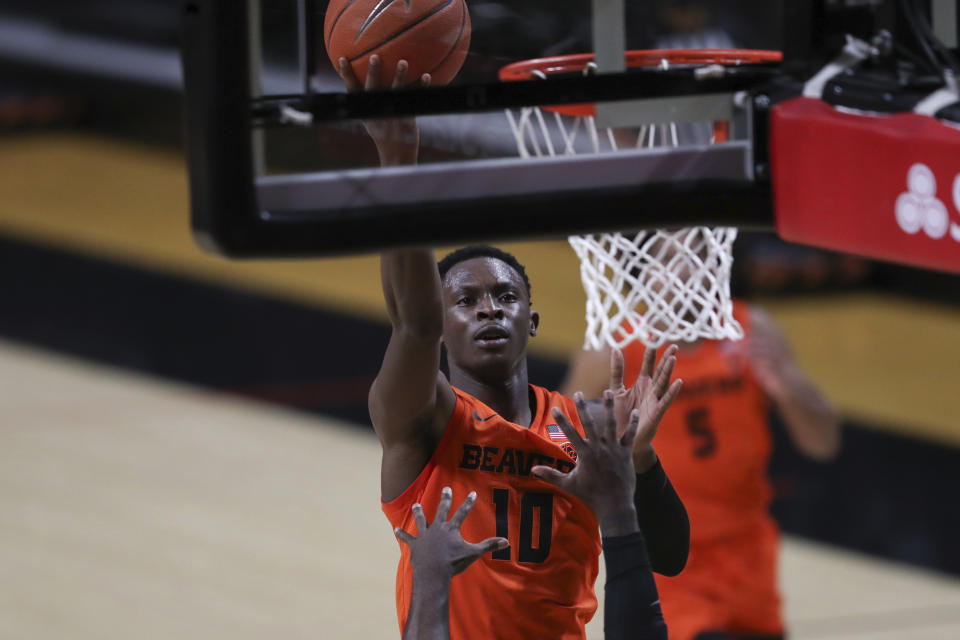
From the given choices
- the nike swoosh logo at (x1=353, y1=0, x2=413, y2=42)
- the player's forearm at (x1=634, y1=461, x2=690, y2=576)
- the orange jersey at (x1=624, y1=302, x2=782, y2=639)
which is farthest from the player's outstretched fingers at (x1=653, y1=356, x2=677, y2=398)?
the orange jersey at (x1=624, y1=302, x2=782, y2=639)

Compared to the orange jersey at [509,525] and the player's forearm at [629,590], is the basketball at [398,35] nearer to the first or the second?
the orange jersey at [509,525]

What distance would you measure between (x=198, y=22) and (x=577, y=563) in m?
1.11

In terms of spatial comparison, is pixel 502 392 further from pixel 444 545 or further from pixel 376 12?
pixel 376 12

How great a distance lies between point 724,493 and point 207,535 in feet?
10.3

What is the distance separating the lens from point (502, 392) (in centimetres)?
231

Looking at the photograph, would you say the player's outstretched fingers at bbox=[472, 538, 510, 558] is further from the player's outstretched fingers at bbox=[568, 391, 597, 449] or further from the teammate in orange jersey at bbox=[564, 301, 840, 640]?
the teammate in orange jersey at bbox=[564, 301, 840, 640]

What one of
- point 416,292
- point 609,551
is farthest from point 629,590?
point 416,292

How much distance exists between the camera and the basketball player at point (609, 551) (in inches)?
81.3

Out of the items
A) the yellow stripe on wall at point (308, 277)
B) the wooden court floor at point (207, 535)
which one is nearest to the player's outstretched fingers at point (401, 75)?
the wooden court floor at point (207, 535)

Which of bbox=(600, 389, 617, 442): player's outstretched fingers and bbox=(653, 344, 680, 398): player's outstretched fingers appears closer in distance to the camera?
bbox=(600, 389, 617, 442): player's outstretched fingers

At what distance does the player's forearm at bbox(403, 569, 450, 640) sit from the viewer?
2100mm

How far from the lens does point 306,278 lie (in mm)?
9102

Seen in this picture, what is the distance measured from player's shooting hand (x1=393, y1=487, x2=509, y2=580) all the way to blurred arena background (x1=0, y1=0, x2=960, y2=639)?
48cm

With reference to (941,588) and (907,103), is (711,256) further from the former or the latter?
(941,588)
